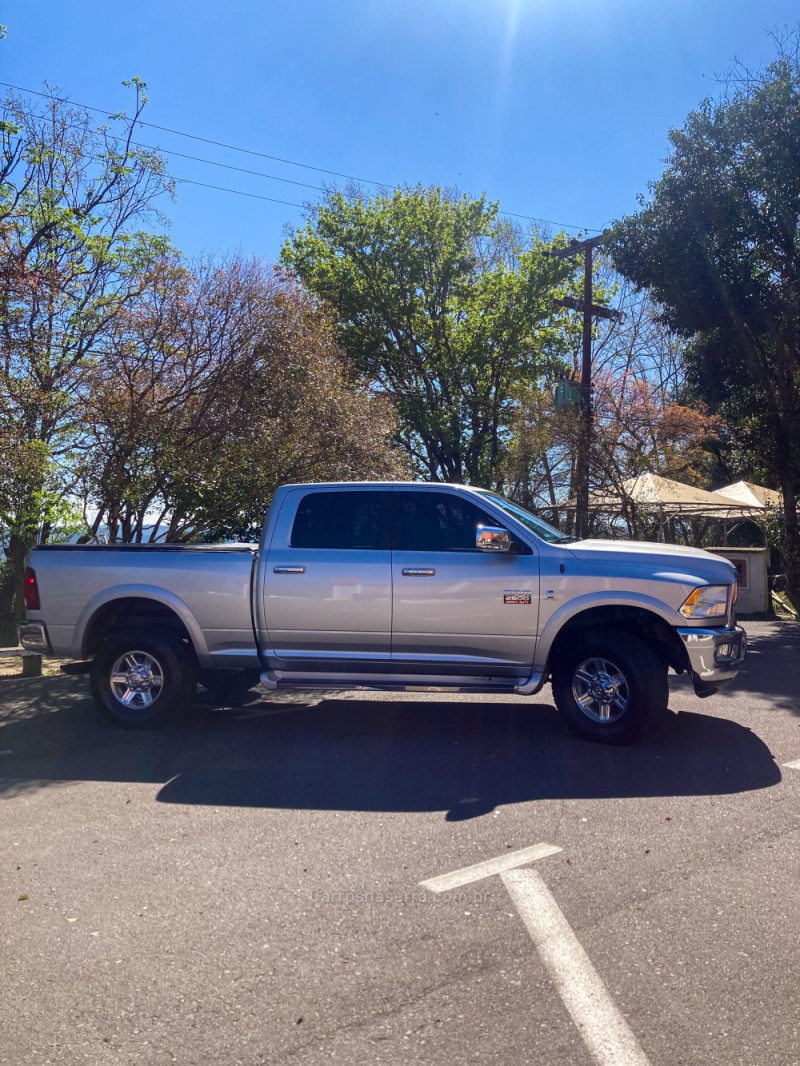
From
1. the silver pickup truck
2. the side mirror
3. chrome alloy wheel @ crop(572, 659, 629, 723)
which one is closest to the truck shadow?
chrome alloy wheel @ crop(572, 659, 629, 723)

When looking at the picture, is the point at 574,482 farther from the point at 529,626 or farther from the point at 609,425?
the point at 529,626

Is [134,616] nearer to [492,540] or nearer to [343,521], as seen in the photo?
[343,521]

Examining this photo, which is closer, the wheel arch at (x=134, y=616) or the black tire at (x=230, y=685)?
the wheel arch at (x=134, y=616)

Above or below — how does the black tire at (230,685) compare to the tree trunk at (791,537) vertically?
below

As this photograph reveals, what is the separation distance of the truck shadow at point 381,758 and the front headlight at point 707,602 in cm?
104

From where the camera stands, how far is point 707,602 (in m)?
7.49

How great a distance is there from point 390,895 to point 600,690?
3.32m

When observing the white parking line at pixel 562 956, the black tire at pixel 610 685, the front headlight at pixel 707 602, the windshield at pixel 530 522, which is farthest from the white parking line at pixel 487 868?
the windshield at pixel 530 522

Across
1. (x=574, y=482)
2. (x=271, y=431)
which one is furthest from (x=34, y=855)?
(x=574, y=482)

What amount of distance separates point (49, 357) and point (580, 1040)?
1103 centimetres

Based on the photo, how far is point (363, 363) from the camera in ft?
86.3

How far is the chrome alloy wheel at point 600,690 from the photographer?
7469 mm

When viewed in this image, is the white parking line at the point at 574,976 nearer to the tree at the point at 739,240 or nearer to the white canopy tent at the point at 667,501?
the tree at the point at 739,240

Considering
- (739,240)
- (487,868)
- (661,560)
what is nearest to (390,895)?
(487,868)
